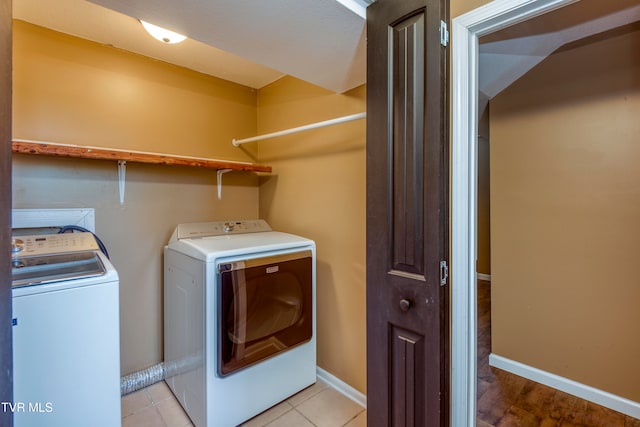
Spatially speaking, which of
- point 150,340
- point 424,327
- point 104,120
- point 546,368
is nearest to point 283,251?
point 424,327

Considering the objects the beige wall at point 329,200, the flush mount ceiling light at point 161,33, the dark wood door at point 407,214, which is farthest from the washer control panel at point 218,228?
the dark wood door at point 407,214

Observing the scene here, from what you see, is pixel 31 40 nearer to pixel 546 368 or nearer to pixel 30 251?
pixel 30 251

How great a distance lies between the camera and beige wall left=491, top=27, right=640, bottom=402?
1.73 m

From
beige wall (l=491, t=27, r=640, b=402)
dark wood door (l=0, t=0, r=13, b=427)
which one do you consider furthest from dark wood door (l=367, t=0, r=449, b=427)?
beige wall (l=491, t=27, r=640, b=402)

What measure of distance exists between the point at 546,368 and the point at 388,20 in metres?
2.45

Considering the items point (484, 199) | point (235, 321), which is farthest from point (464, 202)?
point (484, 199)

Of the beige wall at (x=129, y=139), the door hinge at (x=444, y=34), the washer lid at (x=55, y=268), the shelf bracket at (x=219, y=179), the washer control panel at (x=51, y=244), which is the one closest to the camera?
the door hinge at (x=444, y=34)

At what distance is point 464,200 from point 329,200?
3.24ft

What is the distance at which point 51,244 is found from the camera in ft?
4.71

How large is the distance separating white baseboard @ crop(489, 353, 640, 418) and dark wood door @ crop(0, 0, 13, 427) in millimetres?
2728

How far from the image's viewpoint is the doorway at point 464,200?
1.14 meters

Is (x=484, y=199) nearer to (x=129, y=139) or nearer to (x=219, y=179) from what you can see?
(x=219, y=179)

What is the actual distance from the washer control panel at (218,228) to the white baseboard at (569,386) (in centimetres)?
210

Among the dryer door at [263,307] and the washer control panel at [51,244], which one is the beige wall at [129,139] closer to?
the washer control panel at [51,244]
